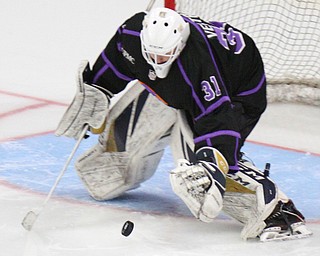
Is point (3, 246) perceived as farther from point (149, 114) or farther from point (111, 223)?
point (149, 114)

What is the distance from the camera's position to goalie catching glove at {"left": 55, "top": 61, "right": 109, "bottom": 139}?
3.25 meters

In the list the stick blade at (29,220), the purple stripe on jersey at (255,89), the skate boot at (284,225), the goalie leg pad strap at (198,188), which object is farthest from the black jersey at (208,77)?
the stick blade at (29,220)

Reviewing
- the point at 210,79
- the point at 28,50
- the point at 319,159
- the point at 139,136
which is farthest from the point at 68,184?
the point at 28,50

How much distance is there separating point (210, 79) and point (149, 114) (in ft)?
1.47

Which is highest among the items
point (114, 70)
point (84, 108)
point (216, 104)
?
point (216, 104)

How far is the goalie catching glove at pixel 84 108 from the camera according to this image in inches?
128

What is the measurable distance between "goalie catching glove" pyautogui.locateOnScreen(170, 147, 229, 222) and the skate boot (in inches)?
11.5

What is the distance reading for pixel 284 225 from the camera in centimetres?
308

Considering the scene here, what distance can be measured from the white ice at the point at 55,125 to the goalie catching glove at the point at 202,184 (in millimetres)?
149

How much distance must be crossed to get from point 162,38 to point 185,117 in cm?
31

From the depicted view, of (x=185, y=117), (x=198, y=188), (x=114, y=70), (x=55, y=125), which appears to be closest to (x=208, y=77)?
(x=185, y=117)

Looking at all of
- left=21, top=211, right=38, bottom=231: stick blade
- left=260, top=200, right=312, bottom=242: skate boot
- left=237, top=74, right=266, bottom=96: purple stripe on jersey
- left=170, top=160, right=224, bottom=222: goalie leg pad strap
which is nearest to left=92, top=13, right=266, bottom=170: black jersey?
left=237, top=74, right=266, bottom=96: purple stripe on jersey

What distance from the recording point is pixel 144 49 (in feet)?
9.57

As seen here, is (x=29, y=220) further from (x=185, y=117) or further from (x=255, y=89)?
(x=255, y=89)
